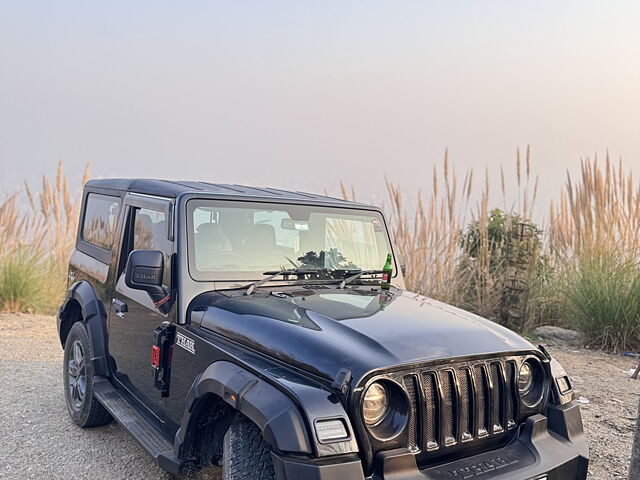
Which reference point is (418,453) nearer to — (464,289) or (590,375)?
(590,375)

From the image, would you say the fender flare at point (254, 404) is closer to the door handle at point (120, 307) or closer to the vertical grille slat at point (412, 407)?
the vertical grille slat at point (412, 407)

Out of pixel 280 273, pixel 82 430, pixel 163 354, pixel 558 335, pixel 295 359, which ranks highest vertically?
pixel 280 273

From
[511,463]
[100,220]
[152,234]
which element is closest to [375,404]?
[511,463]

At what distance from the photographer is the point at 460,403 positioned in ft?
7.78

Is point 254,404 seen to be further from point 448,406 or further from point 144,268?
point 144,268

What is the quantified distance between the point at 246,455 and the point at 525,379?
1357mm

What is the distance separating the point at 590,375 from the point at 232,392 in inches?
183

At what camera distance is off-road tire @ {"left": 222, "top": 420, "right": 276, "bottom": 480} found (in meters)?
2.26

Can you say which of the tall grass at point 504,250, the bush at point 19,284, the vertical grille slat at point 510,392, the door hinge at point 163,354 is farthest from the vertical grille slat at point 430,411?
the bush at point 19,284

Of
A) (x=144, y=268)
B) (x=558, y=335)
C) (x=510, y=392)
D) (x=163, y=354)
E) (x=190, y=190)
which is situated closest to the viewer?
(x=510, y=392)

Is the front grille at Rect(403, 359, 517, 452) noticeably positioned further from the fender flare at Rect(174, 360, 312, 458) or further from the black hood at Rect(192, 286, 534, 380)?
the fender flare at Rect(174, 360, 312, 458)

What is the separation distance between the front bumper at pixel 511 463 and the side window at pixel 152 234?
4.80 feet

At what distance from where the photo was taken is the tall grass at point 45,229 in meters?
8.38

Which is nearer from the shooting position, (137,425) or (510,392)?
(510,392)
